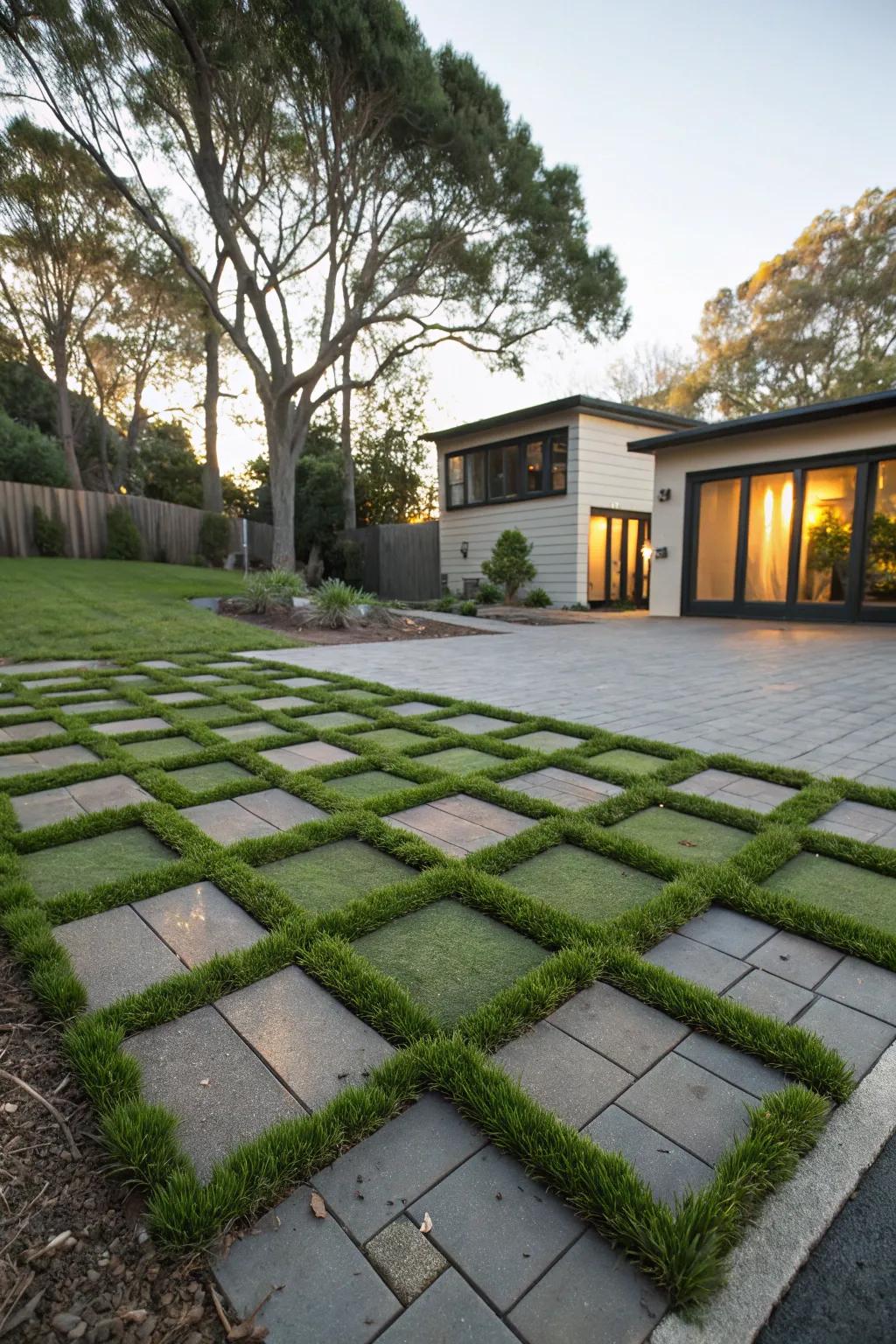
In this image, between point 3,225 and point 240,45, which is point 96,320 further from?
point 240,45

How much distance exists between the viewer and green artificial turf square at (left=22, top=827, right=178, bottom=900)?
180 centimetres

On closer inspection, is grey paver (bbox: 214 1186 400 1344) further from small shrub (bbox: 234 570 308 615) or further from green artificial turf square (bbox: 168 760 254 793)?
small shrub (bbox: 234 570 308 615)

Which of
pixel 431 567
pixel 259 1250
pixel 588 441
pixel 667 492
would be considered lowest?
pixel 259 1250

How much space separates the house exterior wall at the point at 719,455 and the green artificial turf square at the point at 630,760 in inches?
303

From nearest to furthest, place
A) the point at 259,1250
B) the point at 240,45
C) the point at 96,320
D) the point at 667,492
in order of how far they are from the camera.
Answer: the point at 259,1250
the point at 240,45
the point at 667,492
the point at 96,320

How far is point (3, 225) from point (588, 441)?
13406 millimetres

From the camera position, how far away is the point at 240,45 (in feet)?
24.2

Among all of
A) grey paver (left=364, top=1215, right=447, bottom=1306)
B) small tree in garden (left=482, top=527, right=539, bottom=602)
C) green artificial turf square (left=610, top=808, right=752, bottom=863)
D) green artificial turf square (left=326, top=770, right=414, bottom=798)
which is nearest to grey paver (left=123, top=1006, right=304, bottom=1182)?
grey paver (left=364, top=1215, right=447, bottom=1306)

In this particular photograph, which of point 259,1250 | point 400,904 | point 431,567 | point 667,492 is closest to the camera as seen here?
point 259,1250

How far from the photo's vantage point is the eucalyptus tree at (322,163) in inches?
289

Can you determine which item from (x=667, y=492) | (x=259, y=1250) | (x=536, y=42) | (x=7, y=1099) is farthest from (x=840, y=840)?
(x=536, y=42)

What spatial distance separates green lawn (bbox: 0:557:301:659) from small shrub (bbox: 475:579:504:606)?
4515mm

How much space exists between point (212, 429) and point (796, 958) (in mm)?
18735

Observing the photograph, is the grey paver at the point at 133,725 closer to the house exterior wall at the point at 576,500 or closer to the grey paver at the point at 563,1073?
the grey paver at the point at 563,1073
